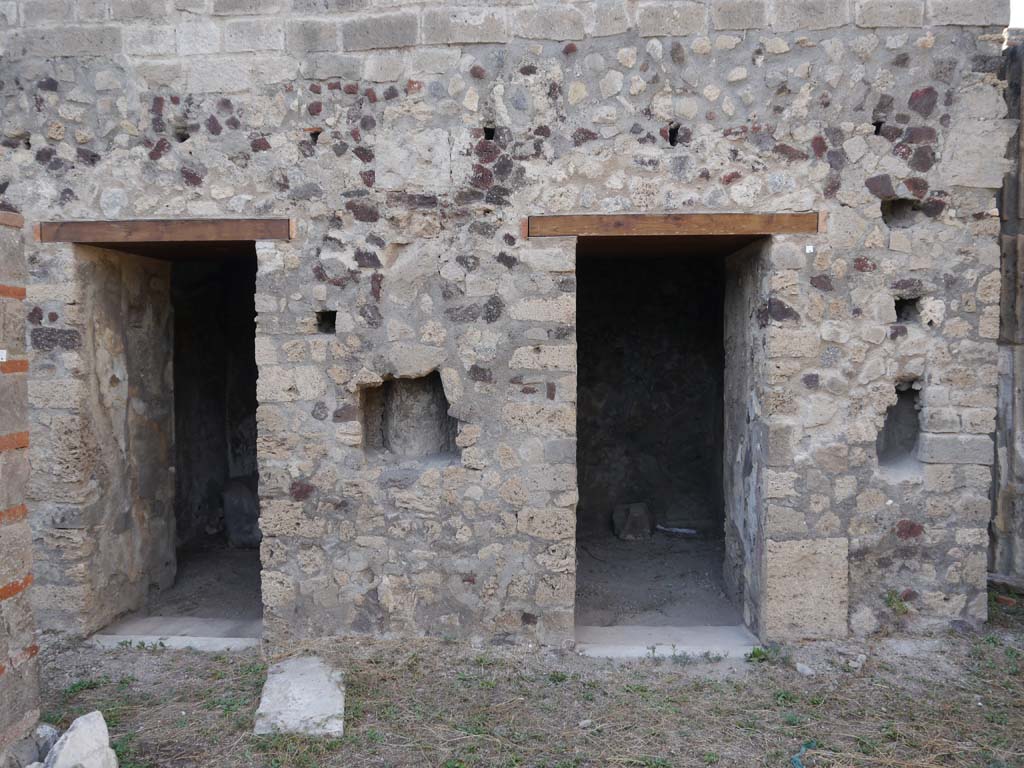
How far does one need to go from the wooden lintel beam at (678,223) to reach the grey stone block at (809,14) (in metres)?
0.91

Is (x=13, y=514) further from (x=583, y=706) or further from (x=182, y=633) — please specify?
(x=583, y=706)

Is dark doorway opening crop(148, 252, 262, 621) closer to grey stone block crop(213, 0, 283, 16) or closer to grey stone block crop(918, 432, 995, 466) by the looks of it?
grey stone block crop(213, 0, 283, 16)

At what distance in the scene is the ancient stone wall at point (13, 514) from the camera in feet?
9.29

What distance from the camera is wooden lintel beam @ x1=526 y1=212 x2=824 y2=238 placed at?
3.90m

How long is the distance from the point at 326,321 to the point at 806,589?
113 inches

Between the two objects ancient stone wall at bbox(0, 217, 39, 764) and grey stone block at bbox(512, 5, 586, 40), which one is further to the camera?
grey stone block at bbox(512, 5, 586, 40)

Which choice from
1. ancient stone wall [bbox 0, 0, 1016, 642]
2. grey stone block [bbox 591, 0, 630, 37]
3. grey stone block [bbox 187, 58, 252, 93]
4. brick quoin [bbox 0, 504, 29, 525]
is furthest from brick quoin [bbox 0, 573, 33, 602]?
grey stone block [bbox 591, 0, 630, 37]

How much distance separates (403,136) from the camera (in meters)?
3.96

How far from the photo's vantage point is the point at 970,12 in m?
3.82

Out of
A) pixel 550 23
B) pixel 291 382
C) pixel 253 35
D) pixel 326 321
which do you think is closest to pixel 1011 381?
pixel 550 23

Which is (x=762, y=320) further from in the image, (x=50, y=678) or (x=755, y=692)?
(x=50, y=678)

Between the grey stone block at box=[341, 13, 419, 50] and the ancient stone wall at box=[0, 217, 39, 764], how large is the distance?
1.84m

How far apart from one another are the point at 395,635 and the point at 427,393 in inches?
50.7

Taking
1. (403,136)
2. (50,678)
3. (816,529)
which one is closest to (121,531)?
(50,678)
